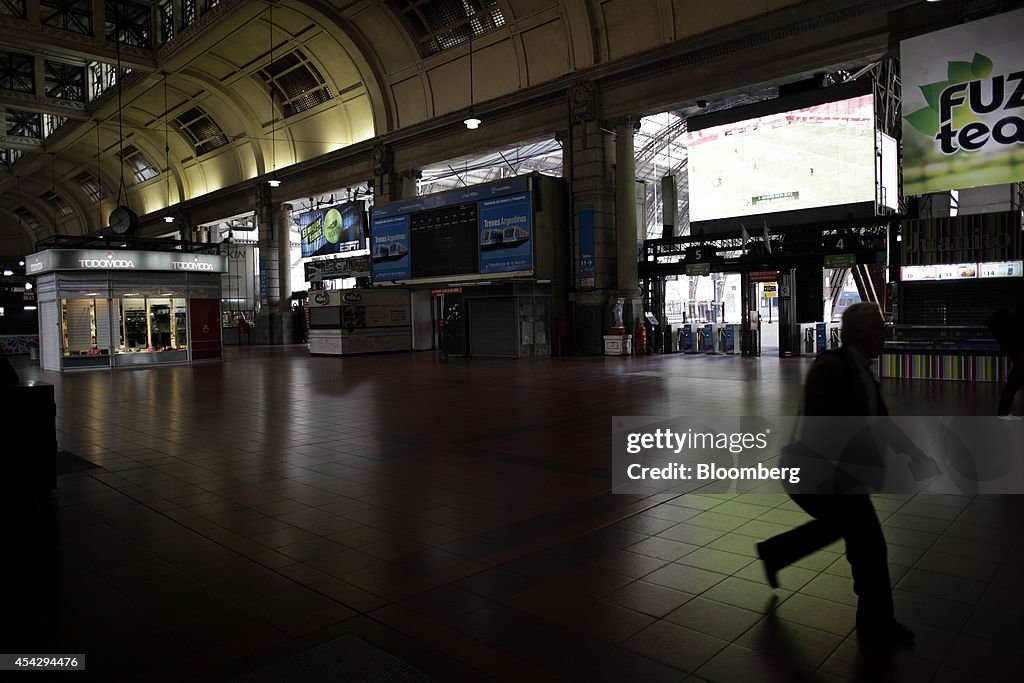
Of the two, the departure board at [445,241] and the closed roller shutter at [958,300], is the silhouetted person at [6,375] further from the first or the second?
the departure board at [445,241]

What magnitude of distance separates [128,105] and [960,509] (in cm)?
3730

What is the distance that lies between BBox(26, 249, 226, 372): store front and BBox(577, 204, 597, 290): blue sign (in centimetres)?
1173

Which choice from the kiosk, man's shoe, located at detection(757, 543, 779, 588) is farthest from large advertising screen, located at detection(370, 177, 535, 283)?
man's shoe, located at detection(757, 543, 779, 588)

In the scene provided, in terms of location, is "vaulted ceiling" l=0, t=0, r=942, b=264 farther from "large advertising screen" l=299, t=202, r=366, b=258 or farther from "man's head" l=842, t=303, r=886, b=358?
"man's head" l=842, t=303, r=886, b=358

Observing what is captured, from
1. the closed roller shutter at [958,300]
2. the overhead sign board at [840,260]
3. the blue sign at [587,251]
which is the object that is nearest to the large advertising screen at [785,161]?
the overhead sign board at [840,260]

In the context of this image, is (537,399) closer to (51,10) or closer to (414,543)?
(414,543)

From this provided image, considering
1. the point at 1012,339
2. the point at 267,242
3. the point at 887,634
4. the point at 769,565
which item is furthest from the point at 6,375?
the point at 267,242

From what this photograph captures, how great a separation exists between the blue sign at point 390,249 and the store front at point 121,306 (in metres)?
5.40

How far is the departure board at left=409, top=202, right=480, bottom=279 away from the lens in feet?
72.4

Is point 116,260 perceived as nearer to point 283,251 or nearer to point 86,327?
point 86,327

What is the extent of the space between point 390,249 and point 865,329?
22605 mm

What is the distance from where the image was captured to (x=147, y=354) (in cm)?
2114

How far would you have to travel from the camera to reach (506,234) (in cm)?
2100
